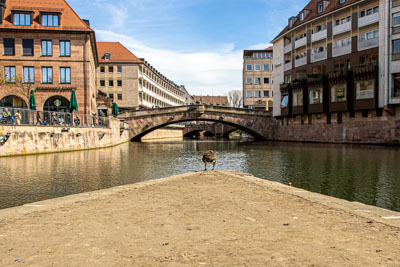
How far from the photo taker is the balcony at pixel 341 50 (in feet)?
126

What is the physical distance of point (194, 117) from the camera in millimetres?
51438

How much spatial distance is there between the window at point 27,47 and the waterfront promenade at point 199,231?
1378 inches

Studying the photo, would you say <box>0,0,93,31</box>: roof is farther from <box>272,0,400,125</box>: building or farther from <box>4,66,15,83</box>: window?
<box>272,0,400,125</box>: building

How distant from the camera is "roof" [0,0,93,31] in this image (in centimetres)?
3822

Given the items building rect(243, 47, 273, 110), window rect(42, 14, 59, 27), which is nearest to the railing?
window rect(42, 14, 59, 27)

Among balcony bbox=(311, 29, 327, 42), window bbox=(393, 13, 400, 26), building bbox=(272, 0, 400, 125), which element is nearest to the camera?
window bbox=(393, 13, 400, 26)

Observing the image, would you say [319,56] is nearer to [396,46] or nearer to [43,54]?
[396,46]

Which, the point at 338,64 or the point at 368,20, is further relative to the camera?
the point at 338,64

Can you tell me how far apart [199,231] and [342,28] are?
3921 cm

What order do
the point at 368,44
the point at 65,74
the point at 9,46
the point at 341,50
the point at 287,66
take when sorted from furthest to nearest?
1. the point at 287,66
2. the point at 341,50
3. the point at 65,74
4. the point at 9,46
5. the point at 368,44

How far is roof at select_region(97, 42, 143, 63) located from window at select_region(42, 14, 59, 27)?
28.4 m

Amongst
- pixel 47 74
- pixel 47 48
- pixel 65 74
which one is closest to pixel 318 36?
pixel 65 74

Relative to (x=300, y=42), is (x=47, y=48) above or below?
below

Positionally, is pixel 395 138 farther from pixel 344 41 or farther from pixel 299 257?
pixel 299 257
